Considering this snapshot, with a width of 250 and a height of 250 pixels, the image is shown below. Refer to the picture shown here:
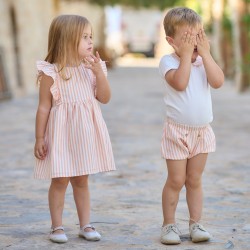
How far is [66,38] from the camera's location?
3.92 metres

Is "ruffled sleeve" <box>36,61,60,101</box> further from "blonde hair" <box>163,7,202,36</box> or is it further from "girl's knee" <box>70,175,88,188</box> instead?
"blonde hair" <box>163,7,202,36</box>

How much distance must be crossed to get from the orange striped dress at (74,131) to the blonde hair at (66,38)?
0.05 meters

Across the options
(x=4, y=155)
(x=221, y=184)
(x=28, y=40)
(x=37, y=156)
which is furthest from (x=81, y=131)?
(x=28, y=40)

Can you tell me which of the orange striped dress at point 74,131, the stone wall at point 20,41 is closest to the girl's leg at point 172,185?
the orange striped dress at point 74,131

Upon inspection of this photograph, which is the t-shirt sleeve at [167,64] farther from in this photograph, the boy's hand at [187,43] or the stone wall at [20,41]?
the stone wall at [20,41]

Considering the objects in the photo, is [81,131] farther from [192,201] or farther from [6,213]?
[6,213]

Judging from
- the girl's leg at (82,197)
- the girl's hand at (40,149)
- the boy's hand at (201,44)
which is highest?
the boy's hand at (201,44)

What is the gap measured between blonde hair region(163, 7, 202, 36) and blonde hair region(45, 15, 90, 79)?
0.44 metres

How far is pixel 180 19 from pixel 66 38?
23.6 inches

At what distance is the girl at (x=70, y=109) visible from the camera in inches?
154

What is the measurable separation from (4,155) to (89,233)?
3712mm

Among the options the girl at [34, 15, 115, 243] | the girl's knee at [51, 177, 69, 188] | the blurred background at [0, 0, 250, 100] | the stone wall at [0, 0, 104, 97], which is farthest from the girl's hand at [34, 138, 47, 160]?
the stone wall at [0, 0, 104, 97]

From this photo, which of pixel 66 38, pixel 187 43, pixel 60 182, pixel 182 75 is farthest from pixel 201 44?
pixel 60 182

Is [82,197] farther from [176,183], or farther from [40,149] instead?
[176,183]
